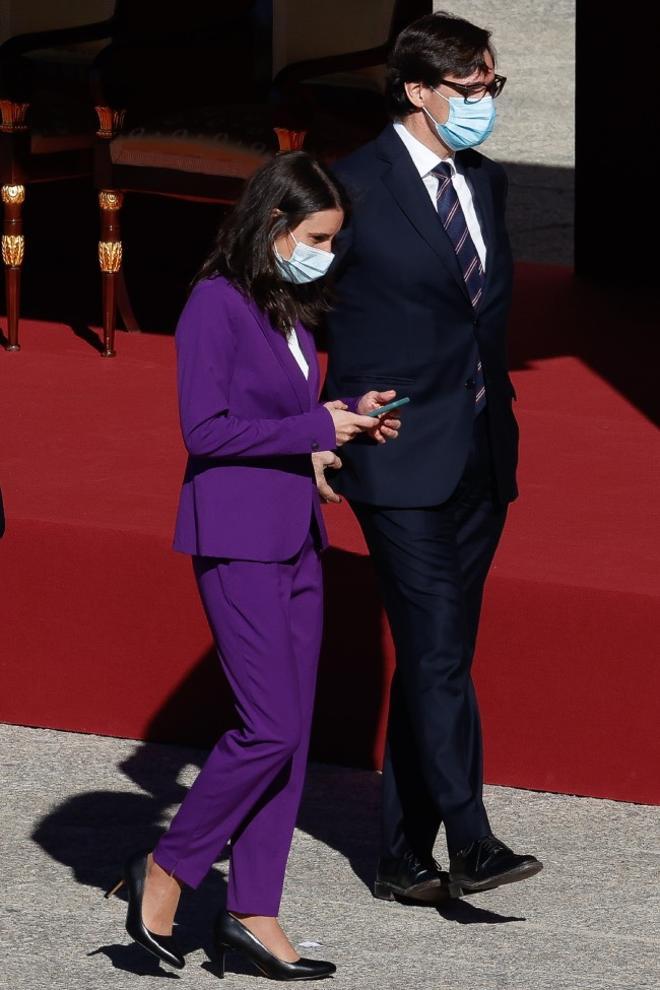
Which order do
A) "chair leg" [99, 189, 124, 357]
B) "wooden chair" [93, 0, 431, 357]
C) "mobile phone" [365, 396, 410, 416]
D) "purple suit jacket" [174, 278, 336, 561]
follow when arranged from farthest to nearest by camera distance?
"chair leg" [99, 189, 124, 357] < "wooden chair" [93, 0, 431, 357] < "mobile phone" [365, 396, 410, 416] < "purple suit jacket" [174, 278, 336, 561]

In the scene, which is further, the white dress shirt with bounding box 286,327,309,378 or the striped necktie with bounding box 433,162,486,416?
the striped necktie with bounding box 433,162,486,416

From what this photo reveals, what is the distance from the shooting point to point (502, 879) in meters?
3.57

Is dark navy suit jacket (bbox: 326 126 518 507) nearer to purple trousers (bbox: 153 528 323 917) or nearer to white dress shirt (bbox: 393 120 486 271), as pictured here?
white dress shirt (bbox: 393 120 486 271)

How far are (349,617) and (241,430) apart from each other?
3.96ft

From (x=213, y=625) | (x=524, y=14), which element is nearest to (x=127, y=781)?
(x=213, y=625)

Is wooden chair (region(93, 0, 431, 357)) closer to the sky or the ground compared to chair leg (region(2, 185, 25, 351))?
closer to the sky

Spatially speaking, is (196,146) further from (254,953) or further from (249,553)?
(254,953)

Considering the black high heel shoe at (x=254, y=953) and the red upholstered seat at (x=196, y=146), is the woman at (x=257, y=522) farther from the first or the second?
the red upholstered seat at (x=196, y=146)

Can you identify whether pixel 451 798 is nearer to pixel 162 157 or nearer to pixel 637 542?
pixel 637 542

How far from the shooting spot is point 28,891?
385 centimetres

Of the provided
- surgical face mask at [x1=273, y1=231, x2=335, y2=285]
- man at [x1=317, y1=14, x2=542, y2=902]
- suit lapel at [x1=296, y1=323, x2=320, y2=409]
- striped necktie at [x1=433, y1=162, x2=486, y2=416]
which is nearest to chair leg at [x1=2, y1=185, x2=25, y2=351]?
man at [x1=317, y1=14, x2=542, y2=902]

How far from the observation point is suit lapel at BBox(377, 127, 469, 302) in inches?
143

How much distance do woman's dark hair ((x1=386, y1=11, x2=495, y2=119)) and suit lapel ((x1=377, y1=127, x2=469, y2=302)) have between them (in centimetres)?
11

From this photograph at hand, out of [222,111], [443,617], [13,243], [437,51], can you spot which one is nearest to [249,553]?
[443,617]
